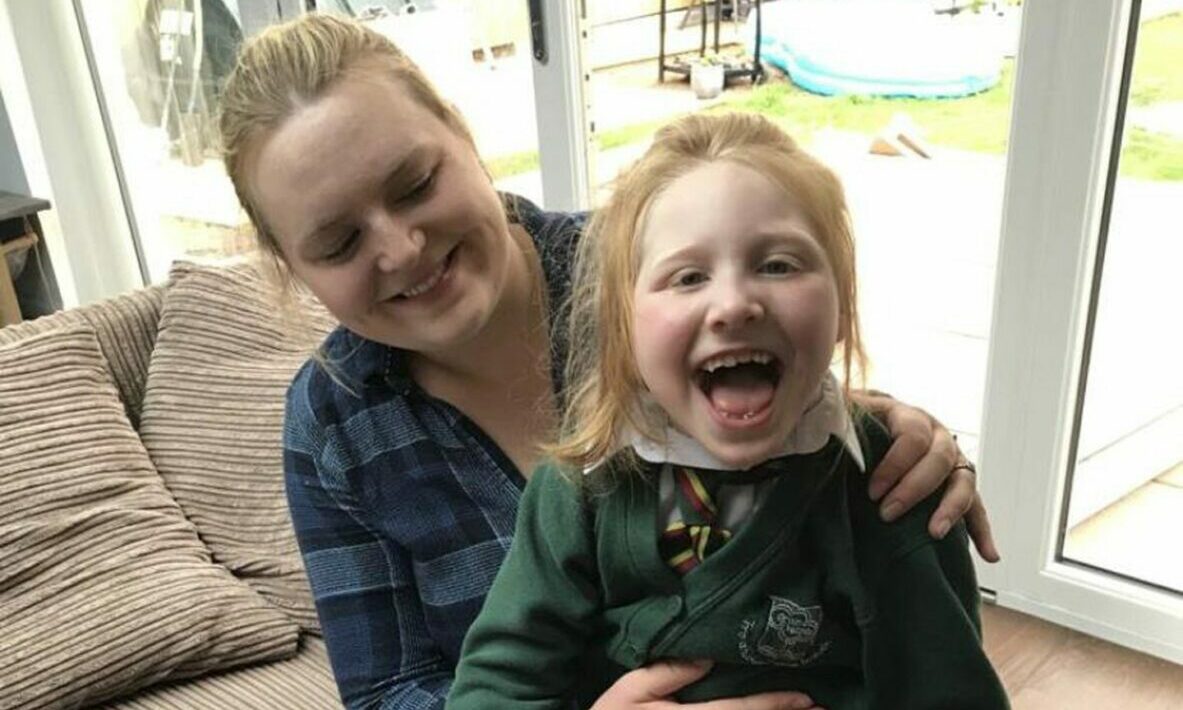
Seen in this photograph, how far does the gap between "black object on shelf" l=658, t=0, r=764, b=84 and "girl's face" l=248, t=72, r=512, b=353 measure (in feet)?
5.66

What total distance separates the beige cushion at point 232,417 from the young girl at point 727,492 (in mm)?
911

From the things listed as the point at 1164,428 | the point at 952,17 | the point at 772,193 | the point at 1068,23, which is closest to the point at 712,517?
the point at 772,193

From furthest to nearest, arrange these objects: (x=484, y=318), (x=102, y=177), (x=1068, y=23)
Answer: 1. (x=102, y=177)
2. (x=1068, y=23)
3. (x=484, y=318)

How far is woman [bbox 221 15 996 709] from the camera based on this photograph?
0.96m

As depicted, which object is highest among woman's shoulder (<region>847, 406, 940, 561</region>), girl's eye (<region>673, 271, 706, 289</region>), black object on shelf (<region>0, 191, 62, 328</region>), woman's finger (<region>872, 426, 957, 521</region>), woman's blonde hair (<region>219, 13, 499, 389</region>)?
woman's blonde hair (<region>219, 13, 499, 389</region>)

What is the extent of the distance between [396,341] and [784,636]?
447mm

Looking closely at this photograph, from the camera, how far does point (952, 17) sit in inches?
107

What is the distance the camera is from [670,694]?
33.8 inches

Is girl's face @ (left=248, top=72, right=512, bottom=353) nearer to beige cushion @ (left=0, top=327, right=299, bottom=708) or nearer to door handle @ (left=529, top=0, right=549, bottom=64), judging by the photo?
beige cushion @ (left=0, top=327, right=299, bottom=708)

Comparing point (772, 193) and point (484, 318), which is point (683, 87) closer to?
point (484, 318)

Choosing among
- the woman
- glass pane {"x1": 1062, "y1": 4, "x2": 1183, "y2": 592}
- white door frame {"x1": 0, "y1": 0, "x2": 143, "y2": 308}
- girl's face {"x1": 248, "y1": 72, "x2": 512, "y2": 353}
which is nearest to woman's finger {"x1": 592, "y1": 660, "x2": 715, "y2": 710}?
the woman

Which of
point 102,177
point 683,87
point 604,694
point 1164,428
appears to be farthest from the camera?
point 102,177

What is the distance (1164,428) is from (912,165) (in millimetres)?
1528

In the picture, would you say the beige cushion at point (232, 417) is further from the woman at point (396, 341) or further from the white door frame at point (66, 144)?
the white door frame at point (66, 144)
